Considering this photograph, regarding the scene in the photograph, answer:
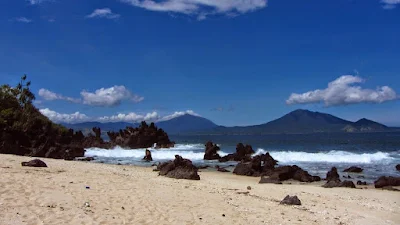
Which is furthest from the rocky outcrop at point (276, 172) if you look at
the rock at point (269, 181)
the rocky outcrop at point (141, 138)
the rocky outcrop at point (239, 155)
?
the rocky outcrop at point (141, 138)

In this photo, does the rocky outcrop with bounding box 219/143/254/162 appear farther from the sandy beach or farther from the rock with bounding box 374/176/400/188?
the sandy beach

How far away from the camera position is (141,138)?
76.0 m

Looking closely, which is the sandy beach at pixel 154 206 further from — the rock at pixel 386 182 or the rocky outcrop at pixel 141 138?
the rocky outcrop at pixel 141 138

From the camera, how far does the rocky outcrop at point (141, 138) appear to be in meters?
75.3

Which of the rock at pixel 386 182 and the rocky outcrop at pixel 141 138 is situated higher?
the rocky outcrop at pixel 141 138

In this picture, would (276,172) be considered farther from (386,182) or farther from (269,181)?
(386,182)

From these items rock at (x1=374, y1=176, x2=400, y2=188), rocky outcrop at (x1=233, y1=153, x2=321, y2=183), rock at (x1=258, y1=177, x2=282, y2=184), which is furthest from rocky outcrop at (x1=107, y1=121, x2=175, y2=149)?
rock at (x1=374, y1=176, x2=400, y2=188)

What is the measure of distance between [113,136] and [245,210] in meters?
70.2

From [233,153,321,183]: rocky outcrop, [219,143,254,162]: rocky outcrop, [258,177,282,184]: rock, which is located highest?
[219,143,254,162]: rocky outcrop

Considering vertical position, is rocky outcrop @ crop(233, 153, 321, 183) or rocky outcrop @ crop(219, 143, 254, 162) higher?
rocky outcrop @ crop(219, 143, 254, 162)

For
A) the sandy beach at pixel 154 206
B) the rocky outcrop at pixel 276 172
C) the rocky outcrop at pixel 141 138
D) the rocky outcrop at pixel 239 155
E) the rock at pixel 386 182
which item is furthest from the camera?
the rocky outcrop at pixel 141 138

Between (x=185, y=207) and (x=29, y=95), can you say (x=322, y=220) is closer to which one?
(x=185, y=207)

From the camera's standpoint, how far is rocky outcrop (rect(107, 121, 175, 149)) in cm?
7531

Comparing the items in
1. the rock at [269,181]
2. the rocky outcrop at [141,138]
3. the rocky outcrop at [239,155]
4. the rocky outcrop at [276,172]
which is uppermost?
the rocky outcrop at [141,138]
